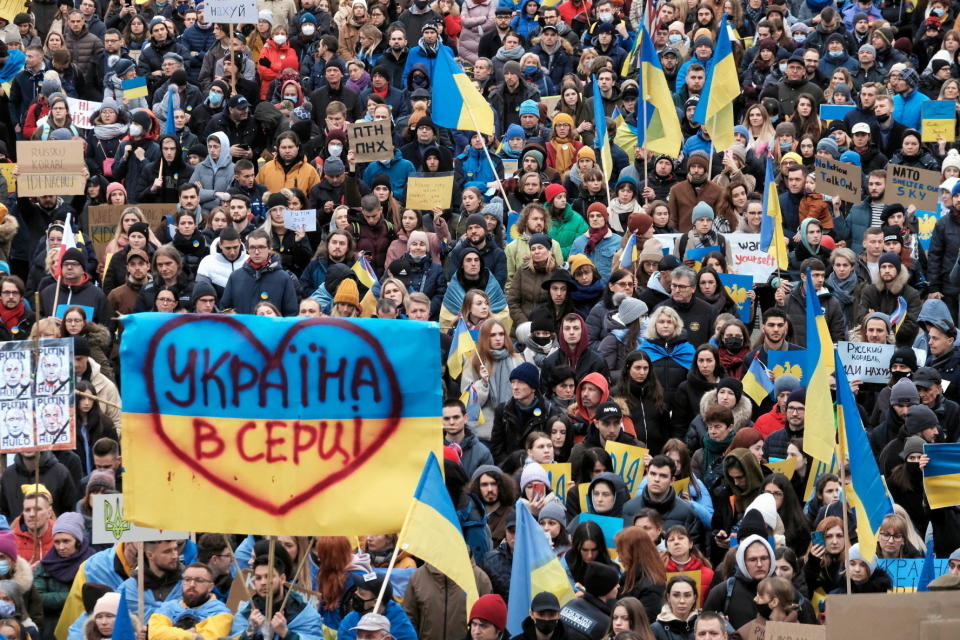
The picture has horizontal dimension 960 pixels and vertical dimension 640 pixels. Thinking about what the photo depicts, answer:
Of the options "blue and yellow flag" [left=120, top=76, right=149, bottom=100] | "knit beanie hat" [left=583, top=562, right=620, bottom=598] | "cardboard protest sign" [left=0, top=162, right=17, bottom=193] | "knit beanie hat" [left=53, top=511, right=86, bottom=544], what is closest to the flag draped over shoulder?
"blue and yellow flag" [left=120, top=76, right=149, bottom=100]

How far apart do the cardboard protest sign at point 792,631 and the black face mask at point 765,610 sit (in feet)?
1.62

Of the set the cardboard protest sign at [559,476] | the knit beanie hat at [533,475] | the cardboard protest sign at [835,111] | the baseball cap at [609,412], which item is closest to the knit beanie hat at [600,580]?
the knit beanie hat at [533,475]

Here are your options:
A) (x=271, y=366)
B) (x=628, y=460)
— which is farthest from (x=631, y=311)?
(x=271, y=366)

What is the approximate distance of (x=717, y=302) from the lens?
14734mm

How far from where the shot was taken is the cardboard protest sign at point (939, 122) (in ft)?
57.9

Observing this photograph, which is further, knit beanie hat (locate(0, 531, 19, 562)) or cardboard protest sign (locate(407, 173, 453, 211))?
cardboard protest sign (locate(407, 173, 453, 211))

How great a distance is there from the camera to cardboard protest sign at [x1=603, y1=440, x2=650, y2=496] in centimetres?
1255

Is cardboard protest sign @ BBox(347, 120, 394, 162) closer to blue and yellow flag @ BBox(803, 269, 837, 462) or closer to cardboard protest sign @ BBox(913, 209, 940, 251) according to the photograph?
cardboard protest sign @ BBox(913, 209, 940, 251)

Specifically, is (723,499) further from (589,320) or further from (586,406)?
(589,320)

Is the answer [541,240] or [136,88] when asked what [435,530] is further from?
[136,88]

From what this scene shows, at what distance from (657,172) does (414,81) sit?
299 cm

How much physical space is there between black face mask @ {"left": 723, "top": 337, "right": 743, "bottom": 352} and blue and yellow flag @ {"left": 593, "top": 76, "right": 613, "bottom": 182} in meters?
3.20

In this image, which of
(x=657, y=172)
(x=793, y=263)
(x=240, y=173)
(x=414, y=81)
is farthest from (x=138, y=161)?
(x=793, y=263)

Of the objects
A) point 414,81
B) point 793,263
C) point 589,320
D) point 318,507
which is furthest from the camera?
point 414,81
